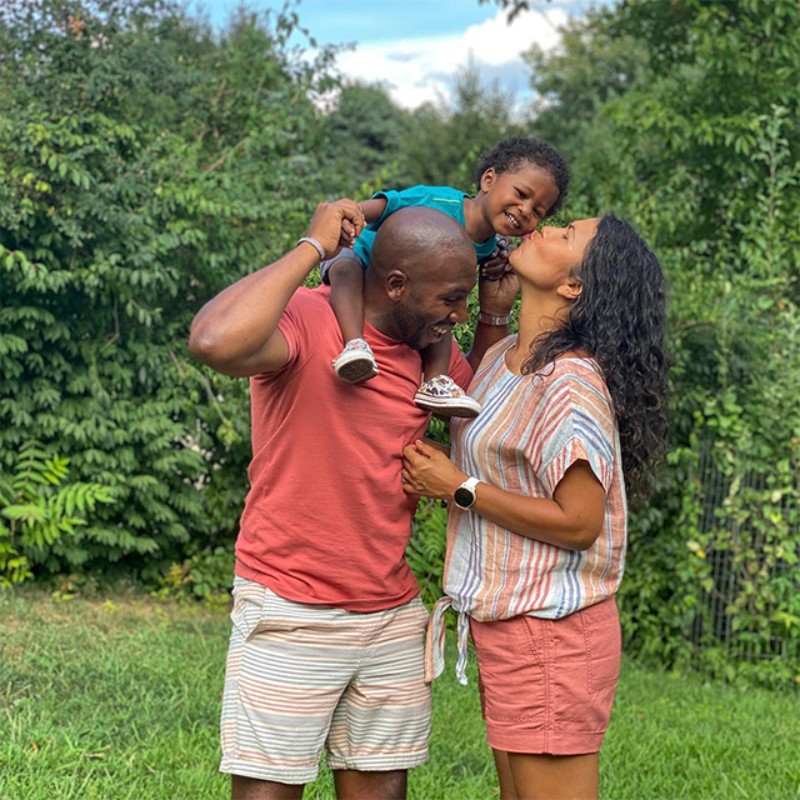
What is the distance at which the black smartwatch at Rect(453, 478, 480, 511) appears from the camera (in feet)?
7.71

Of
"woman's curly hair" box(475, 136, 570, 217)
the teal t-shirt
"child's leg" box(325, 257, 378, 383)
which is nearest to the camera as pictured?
"child's leg" box(325, 257, 378, 383)

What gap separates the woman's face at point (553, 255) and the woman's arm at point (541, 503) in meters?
0.44

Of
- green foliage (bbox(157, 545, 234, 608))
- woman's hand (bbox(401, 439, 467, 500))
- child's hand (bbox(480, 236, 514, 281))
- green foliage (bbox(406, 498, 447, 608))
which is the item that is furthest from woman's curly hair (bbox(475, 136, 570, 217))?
green foliage (bbox(157, 545, 234, 608))

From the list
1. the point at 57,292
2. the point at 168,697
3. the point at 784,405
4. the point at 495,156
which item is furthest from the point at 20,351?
the point at 784,405

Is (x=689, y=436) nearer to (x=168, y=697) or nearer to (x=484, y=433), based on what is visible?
(x=168, y=697)

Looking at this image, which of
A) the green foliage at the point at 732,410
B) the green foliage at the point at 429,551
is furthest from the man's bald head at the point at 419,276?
the green foliage at the point at 732,410

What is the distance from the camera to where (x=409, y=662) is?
8.08 ft

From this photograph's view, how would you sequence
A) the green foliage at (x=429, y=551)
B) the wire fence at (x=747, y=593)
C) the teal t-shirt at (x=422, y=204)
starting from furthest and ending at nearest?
the wire fence at (x=747, y=593) < the green foliage at (x=429, y=551) < the teal t-shirt at (x=422, y=204)

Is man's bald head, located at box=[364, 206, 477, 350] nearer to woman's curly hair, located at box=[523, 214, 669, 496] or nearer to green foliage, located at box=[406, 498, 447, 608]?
woman's curly hair, located at box=[523, 214, 669, 496]

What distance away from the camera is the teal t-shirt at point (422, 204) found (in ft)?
8.78

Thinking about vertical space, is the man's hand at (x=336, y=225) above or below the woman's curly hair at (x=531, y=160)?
below

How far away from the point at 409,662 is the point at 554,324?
32.3 inches

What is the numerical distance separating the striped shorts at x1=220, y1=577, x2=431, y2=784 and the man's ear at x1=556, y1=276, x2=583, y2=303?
78cm

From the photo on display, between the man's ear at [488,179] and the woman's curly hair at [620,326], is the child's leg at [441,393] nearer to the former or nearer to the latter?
the woman's curly hair at [620,326]
